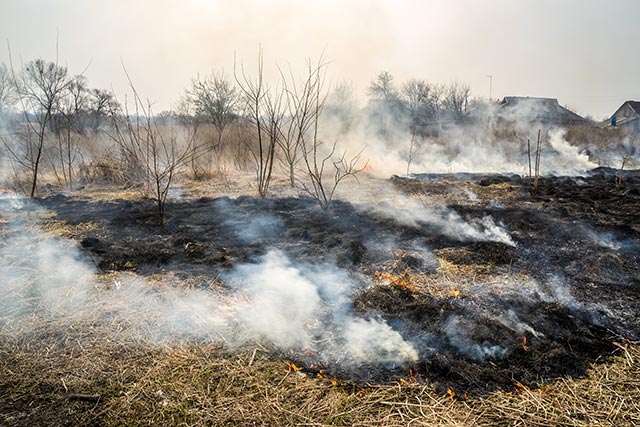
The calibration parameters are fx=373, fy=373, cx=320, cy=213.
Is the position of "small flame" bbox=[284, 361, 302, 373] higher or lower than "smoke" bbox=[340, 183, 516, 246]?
lower

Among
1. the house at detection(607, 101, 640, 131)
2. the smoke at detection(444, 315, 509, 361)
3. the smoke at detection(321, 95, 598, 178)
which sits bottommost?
the smoke at detection(444, 315, 509, 361)

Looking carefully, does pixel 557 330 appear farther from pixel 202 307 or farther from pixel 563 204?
pixel 563 204

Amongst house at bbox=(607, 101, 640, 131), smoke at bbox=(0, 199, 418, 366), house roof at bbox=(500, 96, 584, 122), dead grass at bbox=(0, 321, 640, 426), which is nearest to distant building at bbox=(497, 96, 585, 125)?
house roof at bbox=(500, 96, 584, 122)

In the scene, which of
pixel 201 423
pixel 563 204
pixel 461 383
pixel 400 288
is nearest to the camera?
pixel 201 423

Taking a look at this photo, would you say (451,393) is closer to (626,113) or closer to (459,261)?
(459,261)

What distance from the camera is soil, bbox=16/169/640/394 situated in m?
2.91

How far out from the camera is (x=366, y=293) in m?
3.89

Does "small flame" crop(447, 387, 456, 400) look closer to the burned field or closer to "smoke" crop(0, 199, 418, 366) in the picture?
the burned field

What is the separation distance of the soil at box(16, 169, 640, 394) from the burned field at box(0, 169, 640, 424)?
0.02 meters

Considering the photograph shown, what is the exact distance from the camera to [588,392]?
2.52 m

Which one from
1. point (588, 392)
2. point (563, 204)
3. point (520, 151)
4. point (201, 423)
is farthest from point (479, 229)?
point (520, 151)

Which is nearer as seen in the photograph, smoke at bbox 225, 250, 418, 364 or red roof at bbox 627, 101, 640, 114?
smoke at bbox 225, 250, 418, 364

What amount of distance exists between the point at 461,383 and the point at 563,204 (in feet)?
22.8

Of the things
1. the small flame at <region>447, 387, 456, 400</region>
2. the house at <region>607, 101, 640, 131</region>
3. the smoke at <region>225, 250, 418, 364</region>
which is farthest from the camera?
the house at <region>607, 101, 640, 131</region>
